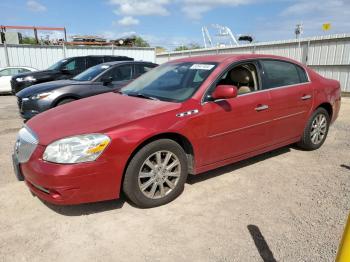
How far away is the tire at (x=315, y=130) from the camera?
196 inches

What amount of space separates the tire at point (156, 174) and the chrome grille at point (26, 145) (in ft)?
3.16

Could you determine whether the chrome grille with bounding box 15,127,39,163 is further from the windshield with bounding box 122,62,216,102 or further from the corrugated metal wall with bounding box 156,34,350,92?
the corrugated metal wall with bounding box 156,34,350,92

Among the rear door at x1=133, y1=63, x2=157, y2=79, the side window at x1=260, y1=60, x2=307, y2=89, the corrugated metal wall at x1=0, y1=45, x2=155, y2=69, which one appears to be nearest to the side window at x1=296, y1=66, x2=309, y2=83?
the side window at x1=260, y1=60, x2=307, y2=89

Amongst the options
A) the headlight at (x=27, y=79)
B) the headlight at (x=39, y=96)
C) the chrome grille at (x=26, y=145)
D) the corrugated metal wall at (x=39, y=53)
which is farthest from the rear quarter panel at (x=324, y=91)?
the corrugated metal wall at (x=39, y=53)

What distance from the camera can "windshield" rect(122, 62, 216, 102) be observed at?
147 inches

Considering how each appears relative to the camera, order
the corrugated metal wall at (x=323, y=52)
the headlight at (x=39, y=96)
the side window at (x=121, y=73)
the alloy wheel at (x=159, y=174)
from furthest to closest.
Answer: the corrugated metal wall at (x=323, y=52)
the side window at (x=121, y=73)
the headlight at (x=39, y=96)
the alloy wheel at (x=159, y=174)

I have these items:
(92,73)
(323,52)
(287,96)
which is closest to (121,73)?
(92,73)

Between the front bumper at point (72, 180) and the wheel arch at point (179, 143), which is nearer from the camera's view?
the front bumper at point (72, 180)

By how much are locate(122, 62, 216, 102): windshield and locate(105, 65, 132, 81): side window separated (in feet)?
10.8

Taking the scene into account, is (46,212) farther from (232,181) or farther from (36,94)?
(36,94)

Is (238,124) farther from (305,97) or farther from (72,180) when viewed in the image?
(72,180)

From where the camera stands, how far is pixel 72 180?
287 centimetres

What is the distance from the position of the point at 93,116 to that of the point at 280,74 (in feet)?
9.05

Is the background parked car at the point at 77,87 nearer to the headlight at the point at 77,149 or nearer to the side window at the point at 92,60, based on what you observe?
the side window at the point at 92,60
